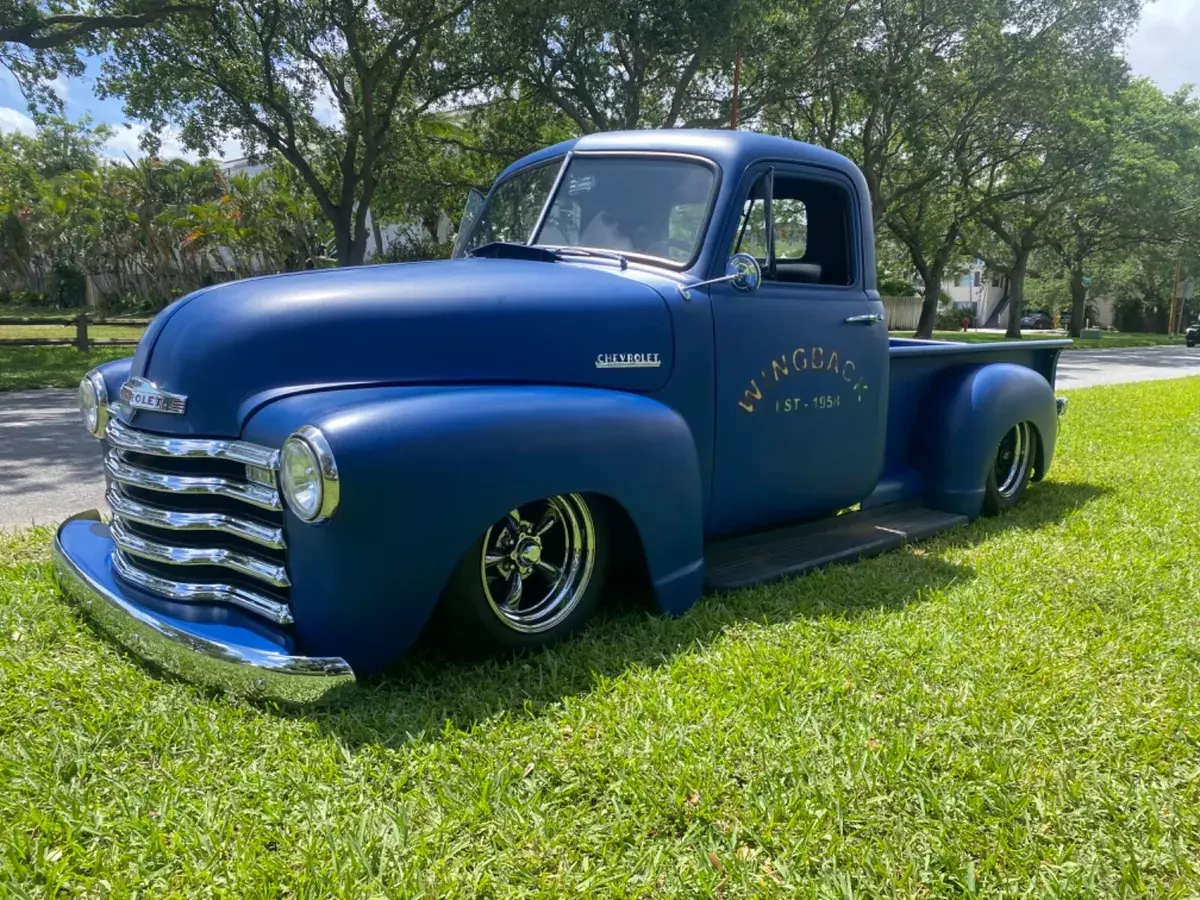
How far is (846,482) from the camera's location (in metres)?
4.26

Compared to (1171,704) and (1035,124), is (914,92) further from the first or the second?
(1171,704)

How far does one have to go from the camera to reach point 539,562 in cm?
301

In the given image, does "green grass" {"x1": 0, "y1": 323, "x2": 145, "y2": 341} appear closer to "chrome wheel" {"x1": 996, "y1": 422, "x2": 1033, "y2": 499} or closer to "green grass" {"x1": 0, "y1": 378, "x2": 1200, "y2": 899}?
"chrome wheel" {"x1": 996, "y1": 422, "x2": 1033, "y2": 499}

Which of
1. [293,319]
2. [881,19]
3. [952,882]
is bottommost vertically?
[952,882]

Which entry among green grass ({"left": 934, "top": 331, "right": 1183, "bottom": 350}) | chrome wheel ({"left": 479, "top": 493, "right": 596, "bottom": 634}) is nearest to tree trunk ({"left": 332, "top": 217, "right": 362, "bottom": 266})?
chrome wheel ({"left": 479, "top": 493, "right": 596, "bottom": 634})

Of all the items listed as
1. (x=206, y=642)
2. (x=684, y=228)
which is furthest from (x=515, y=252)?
(x=206, y=642)

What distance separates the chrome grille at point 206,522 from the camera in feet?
8.38

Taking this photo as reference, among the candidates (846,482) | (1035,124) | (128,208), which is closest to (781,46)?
(1035,124)

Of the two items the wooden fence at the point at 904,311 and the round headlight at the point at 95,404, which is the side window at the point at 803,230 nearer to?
the round headlight at the point at 95,404

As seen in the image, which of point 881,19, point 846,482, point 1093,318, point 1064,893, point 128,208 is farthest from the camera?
point 1093,318

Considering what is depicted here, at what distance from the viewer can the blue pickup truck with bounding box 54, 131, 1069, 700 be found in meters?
2.53

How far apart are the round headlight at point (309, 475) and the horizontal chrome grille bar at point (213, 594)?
0.33 m

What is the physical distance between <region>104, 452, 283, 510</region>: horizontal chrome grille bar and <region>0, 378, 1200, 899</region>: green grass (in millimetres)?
605

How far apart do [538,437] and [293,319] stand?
84 cm
